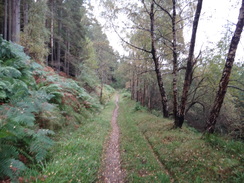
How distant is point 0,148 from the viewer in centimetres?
275

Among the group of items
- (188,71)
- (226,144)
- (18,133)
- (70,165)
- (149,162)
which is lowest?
(149,162)

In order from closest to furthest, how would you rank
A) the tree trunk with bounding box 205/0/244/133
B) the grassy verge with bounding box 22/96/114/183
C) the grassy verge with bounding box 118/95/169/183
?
the grassy verge with bounding box 22/96/114/183
the grassy verge with bounding box 118/95/169/183
the tree trunk with bounding box 205/0/244/133

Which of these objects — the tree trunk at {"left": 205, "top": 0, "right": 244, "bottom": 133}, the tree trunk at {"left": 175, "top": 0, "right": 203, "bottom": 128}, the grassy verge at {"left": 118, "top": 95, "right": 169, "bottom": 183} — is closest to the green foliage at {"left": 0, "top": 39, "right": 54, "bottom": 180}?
the grassy verge at {"left": 118, "top": 95, "right": 169, "bottom": 183}

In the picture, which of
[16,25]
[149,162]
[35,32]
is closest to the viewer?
[149,162]

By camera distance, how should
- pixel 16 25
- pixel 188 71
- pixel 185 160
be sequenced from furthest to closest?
pixel 16 25
pixel 188 71
pixel 185 160

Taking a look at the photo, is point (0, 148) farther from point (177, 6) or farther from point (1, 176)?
point (177, 6)

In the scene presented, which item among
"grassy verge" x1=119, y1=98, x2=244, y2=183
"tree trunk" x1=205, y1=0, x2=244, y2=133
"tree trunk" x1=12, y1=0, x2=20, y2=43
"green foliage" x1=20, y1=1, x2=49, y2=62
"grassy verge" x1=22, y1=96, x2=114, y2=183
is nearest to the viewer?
"grassy verge" x1=22, y1=96, x2=114, y2=183

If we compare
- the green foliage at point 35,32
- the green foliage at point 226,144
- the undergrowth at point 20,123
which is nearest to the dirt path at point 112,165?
the undergrowth at point 20,123

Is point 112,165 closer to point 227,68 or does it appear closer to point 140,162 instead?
point 140,162

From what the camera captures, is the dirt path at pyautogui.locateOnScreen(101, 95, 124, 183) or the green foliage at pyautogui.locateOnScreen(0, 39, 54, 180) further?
the dirt path at pyautogui.locateOnScreen(101, 95, 124, 183)

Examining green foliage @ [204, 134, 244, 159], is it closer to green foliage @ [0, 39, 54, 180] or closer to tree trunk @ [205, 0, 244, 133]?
tree trunk @ [205, 0, 244, 133]

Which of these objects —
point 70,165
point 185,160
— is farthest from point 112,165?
point 185,160

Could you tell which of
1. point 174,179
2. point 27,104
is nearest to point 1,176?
point 27,104

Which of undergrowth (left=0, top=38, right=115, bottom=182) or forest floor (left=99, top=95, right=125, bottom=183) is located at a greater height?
undergrowth (left=0, top=38, right=115, bottom=182)
